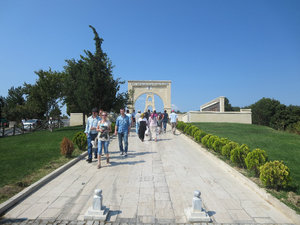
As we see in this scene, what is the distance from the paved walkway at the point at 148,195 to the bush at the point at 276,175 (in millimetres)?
465

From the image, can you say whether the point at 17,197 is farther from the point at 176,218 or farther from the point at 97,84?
the point at 97,84

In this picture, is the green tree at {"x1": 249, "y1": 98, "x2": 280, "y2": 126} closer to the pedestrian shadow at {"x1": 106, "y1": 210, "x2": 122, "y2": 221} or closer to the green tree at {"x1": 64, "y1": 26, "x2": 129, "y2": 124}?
the green tree at {"x1": 64, "y1": 26, "x2": 129, "y2": 124}

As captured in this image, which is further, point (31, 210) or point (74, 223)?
point (31, 210)

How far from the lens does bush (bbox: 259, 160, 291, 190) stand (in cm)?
425

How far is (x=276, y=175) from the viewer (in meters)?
4.30

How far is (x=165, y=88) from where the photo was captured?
38.1 meters

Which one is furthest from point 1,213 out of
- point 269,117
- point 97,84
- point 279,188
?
point 269,117

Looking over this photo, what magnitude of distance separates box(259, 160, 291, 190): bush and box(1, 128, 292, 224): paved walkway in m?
0.46

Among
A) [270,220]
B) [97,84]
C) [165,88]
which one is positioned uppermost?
[165,88]

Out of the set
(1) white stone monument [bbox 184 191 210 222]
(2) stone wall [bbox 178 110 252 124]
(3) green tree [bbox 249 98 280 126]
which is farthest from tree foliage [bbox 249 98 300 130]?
(1) white stone monument [bbox 184 191 210 222]

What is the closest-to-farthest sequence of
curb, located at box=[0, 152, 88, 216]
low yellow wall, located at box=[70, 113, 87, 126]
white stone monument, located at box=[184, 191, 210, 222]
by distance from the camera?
white stone monument, located at box=[184, 191, 210, 222] → curb, located at box=[0, 152, 88, 216] → low yellow wall, located at box=[70, 113, 87, 126]

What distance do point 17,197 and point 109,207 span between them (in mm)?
2101

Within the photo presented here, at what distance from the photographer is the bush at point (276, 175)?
4.25 meters

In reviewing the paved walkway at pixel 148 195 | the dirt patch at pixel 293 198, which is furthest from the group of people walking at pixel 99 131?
the dirt patch at pixel 293 198
